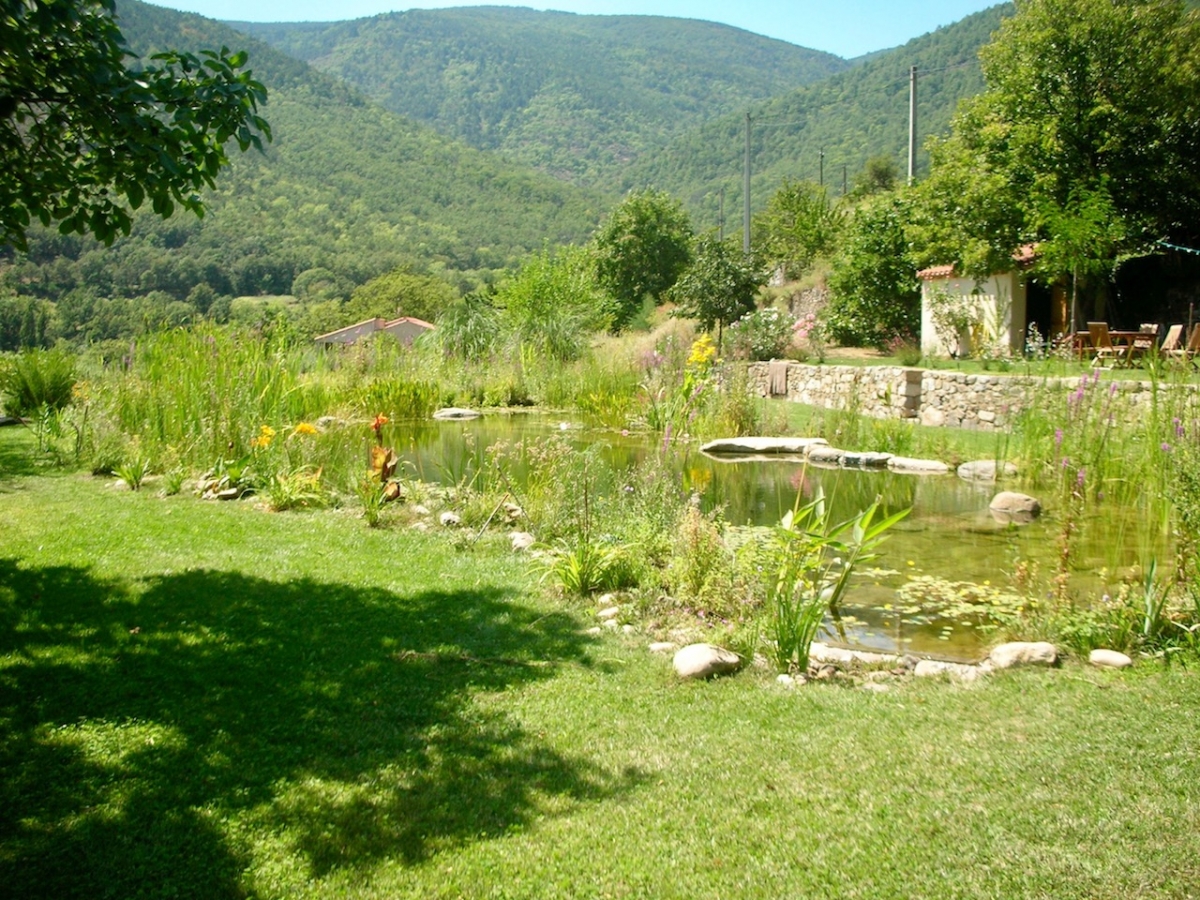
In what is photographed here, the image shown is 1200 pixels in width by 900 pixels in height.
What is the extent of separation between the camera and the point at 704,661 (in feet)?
12.2

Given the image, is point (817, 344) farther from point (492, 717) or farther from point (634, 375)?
point (492, 717)

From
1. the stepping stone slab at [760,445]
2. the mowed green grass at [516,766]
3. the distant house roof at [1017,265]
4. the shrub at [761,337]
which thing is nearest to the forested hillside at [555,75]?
the distant house roof at [1017,265]

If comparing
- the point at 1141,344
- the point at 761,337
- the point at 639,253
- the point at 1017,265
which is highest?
the point at 639,253

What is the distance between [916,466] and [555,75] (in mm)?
123203

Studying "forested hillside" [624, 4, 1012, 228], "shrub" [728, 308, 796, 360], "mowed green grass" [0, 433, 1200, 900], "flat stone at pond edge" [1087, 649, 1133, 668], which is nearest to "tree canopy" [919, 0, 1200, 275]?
"shrub" [728, 308, 796, 360]

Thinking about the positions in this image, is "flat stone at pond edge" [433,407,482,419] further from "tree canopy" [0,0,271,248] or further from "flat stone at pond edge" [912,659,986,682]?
"flat stone at pond edge" [912,659,986,682]

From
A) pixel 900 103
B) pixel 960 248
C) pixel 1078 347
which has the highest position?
pixel 900 103

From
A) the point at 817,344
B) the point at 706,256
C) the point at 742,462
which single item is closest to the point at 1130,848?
the point at 742,462

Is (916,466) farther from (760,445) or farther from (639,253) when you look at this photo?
(639,253)

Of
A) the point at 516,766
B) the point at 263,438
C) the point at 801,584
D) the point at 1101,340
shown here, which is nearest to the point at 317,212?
the point at 1101,340

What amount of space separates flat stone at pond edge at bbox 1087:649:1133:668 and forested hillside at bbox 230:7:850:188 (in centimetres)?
8246

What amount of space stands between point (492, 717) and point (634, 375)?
12.4m

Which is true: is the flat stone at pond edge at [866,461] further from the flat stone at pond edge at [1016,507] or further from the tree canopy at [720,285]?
the tree canopy at [720,285]

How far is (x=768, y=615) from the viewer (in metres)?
4.25
